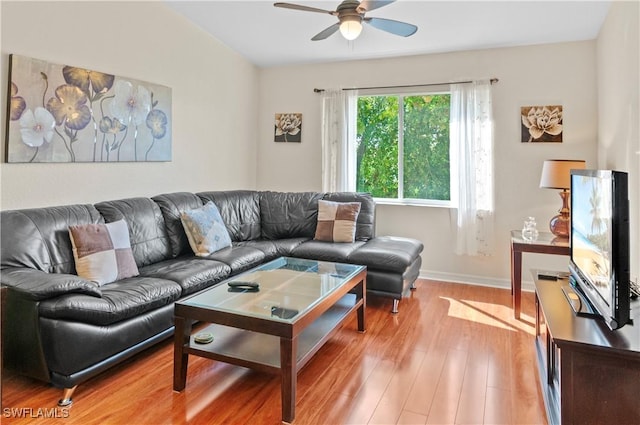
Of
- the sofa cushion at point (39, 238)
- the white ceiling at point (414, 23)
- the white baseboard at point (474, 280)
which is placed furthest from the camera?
the white baseboard at point (474, 280)

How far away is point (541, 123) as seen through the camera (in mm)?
3953

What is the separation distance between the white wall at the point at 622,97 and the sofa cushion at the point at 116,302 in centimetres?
291

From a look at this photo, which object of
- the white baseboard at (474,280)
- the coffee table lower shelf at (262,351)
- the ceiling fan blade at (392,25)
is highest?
the ceiling fan blade at (392,25)

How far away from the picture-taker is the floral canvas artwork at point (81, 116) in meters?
2.47

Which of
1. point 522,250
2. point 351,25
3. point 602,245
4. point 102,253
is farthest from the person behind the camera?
point 522,250

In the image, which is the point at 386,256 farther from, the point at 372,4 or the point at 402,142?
the point at 372,4

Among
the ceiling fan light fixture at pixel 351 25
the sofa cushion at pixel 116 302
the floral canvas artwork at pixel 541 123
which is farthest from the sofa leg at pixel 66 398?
the floral canvas artwork at pixel 541 123

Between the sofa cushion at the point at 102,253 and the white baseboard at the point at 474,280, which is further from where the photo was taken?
the white baseboard at the point at 474,280

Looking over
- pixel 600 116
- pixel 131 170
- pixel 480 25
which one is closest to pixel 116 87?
pixel 131 170

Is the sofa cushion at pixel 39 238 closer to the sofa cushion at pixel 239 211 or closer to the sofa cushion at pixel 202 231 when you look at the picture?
the sofa cushion at pixel 202 231

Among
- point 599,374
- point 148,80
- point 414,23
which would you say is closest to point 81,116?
point 148,80

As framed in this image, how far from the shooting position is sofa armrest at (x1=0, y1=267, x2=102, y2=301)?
1874mm

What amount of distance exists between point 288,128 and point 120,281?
10.1ft

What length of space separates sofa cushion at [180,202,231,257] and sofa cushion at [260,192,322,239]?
83 cm
